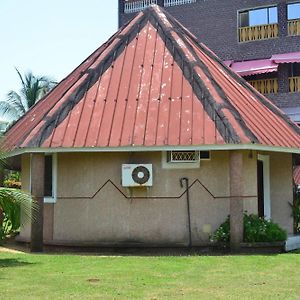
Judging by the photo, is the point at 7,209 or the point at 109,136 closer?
the point at 7,209

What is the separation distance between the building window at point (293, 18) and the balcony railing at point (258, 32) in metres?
0.88

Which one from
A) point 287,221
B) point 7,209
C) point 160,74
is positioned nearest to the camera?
point 7,209

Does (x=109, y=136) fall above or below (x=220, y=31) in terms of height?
below

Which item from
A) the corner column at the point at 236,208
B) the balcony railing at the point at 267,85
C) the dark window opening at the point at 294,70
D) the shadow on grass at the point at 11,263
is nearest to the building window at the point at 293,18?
the dark window opening at the point at 294,70

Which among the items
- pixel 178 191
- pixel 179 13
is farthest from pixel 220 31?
pixel 178 191

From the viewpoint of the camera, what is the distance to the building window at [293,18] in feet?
121

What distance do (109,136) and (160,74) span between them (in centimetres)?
267

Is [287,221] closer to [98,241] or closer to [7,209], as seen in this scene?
[98,241]

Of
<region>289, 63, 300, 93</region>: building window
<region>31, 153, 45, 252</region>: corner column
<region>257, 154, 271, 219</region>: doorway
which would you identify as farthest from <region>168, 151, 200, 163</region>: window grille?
<region>289, 63, 300, 93</region>: building window

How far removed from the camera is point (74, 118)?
1608cm

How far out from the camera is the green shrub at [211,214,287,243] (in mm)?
14672

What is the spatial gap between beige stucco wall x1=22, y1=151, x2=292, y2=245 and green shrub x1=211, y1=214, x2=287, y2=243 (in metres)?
0.51

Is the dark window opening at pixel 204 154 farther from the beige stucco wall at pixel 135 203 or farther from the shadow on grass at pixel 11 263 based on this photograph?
the shadow on grass at pixel 11 263

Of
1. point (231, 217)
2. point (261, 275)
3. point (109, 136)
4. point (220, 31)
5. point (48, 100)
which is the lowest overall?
point (261, 275)
